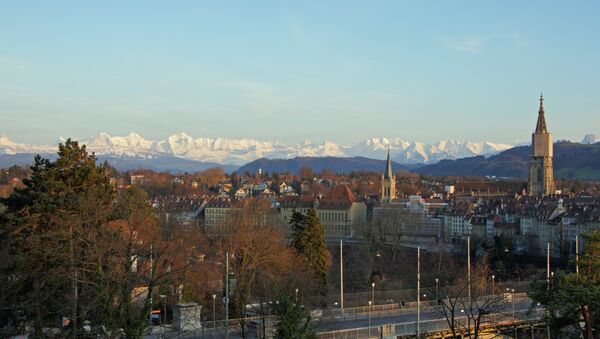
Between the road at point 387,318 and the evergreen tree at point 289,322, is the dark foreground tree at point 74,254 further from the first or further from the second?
the road at point 387,318

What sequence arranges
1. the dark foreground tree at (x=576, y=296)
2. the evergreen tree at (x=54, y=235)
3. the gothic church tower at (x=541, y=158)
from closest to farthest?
1. the dark foreground tree at (x=576, y=296)
2. the evergreen tree at (x=54, y=235)
3. the gothic church tower at (x=541, y=158)

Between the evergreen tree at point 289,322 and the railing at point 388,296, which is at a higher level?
the evergreen tree at point 289,322

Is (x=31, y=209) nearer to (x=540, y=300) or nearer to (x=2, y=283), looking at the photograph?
(x=2, y=283)

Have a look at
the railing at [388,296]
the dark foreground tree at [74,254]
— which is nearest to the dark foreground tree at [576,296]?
the dark foreground tree at [74,254]

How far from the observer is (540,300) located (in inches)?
791

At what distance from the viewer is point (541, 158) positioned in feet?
375

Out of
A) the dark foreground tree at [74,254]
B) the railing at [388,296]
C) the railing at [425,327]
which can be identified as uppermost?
the dark foreground tree at [74,254]

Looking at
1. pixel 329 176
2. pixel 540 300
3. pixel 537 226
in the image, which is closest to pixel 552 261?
pixel 537 226

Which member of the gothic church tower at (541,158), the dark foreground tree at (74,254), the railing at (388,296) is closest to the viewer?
the dark foreground tree at (74,254)

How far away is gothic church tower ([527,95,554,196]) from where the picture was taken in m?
114

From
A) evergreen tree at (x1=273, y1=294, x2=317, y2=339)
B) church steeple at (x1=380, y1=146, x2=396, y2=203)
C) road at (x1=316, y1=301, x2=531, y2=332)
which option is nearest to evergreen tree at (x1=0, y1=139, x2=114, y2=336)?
evergreen tree at (x1=273, y1=294, x2=317, y2=339)

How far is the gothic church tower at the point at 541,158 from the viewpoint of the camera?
373 feet

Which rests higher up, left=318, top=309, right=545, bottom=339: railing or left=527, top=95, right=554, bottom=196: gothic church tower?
left=527, top=95, right=554, bottom=196: gothic church tower

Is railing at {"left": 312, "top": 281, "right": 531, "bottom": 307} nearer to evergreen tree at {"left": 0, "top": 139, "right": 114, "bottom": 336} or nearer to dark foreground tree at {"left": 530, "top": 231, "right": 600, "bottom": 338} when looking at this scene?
evergreen tree at {"left": 0, "top": 139, "right": 114, "bottom": 336}
